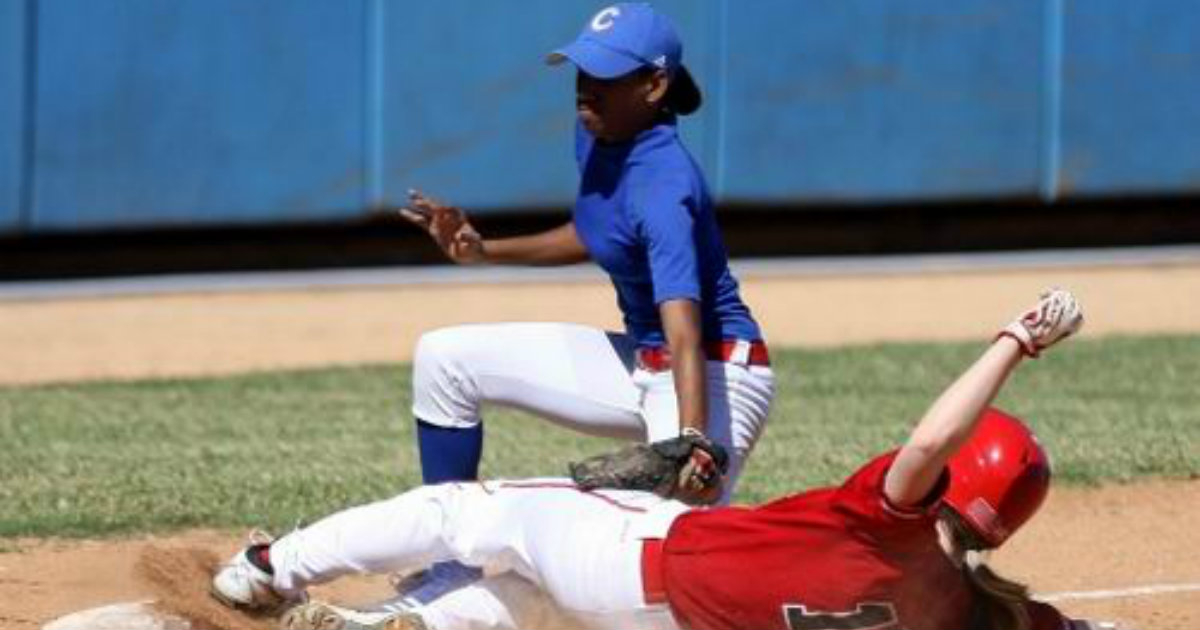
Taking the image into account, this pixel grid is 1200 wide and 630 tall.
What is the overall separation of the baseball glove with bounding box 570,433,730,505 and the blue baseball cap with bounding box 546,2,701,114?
91cm

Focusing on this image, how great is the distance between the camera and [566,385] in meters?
6.15

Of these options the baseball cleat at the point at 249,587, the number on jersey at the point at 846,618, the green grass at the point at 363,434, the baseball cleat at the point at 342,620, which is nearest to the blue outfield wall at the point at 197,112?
the green grass at the point at 363,434

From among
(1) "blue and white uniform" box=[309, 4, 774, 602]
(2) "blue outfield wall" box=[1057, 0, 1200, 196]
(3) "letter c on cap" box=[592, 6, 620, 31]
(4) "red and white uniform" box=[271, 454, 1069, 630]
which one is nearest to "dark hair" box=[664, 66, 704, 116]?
(1) "blue and white uniform" box=[309, 4, 774, 602]

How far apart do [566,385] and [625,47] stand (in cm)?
81

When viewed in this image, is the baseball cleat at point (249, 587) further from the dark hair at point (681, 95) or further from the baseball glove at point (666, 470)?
the dark hair at point (681, 95)

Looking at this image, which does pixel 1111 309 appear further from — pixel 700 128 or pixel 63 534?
pixel 63 534

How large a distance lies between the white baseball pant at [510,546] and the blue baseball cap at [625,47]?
3.41 feet

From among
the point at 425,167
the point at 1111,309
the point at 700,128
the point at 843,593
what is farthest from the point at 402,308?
the point at 843,593

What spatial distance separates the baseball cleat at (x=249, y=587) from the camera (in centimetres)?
577

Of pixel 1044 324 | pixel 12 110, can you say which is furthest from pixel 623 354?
pixel 12 110

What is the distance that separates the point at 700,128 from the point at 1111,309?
7.91ft

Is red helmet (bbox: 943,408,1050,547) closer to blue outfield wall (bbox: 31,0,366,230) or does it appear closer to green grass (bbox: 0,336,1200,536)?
green grass (bbox: 0,336,1200,536)

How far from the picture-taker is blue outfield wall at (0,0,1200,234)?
12.8 m

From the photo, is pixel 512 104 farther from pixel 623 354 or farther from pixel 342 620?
pixel 342 620
